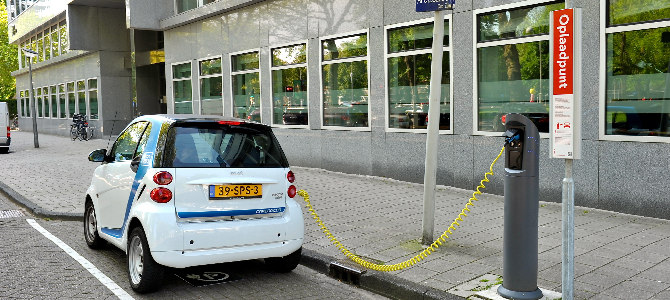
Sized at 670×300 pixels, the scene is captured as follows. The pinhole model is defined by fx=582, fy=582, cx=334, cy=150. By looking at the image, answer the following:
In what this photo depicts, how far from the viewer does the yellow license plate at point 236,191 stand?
5.00m

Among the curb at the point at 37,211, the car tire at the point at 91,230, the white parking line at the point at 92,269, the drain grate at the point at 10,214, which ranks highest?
the car tire at the point at 91,230

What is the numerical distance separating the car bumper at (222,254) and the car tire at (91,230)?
2.09m

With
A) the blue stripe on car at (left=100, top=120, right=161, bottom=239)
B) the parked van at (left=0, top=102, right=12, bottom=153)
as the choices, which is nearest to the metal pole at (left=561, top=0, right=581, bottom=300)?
the blue stripe on car at (left=100, top=120, right=161, bottom=239)

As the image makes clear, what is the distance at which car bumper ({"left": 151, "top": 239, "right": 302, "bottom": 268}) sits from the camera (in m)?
4.79

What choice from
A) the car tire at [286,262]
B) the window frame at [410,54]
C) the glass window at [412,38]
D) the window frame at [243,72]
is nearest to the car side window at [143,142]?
the car tire at [286,262]

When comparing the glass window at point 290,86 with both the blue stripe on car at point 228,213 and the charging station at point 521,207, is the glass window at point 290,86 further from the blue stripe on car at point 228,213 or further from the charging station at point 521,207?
the charging station at point 521,207

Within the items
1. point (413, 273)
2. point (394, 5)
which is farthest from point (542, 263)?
point (394, 5)

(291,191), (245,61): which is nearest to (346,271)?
(291,191)

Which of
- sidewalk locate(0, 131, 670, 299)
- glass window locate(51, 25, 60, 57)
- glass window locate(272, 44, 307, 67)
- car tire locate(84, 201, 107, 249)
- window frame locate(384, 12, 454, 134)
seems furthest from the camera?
glass window locate(51, 25, 60, 57)

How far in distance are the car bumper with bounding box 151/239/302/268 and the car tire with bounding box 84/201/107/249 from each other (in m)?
Result: 2.09

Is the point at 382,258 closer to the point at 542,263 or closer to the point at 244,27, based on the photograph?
the point at 542,263

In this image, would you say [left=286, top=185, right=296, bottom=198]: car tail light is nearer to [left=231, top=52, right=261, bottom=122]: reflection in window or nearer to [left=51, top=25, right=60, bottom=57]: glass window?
[left=231, top=52, right=261, bottom=122]: reflection in window

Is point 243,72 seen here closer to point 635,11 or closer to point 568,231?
point 635,11

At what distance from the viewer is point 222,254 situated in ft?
16.3
